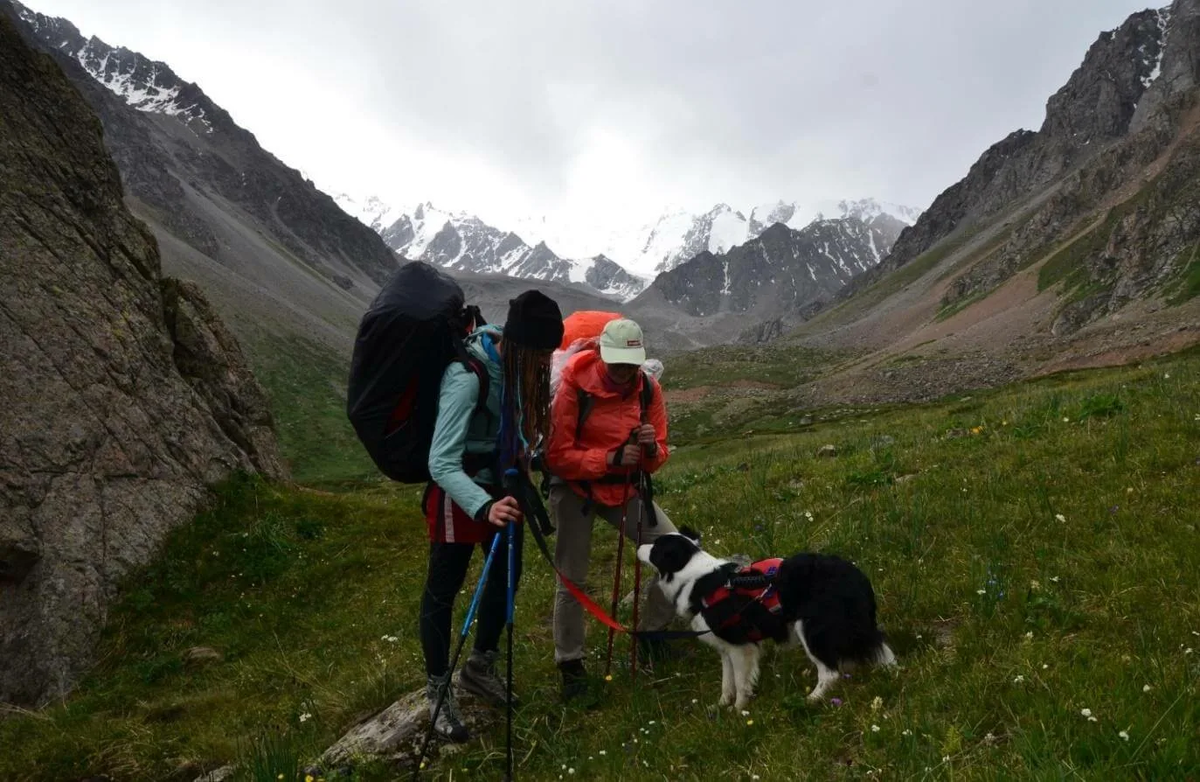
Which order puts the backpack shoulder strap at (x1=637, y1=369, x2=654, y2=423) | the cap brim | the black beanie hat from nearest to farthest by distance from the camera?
1. the black beanie hat
2. the cap brim
3. the backpack shoulder strap at (x1=637, y1=369, x2=654, y2=423)

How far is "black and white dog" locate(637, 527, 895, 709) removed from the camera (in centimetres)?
519

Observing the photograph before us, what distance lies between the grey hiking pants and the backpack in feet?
4.91

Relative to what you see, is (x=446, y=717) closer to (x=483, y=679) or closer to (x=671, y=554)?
(x=483, y=679)

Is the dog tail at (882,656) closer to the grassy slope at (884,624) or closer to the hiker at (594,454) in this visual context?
the grassy slope at (884,624)

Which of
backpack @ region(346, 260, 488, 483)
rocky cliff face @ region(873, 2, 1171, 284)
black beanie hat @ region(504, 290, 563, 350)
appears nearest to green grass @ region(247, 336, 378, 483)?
backpack @ region(346, 260, 488, 483)

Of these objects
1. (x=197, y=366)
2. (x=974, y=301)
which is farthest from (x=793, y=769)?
(x=974, y=301)

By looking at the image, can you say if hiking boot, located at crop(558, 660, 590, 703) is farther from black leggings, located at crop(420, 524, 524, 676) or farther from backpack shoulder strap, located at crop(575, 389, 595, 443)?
backpack shoulder strap, located at crop(575, 389, 595, 443)

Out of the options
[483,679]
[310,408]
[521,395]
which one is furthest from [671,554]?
[310,408]

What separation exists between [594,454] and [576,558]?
1.11m

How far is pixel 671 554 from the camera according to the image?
621 cm

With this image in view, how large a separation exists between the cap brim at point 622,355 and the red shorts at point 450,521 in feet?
5.05

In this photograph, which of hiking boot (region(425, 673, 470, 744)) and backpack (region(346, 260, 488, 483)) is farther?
hiking boot (region(425, 673, 470, 744))

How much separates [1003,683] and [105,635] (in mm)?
12761

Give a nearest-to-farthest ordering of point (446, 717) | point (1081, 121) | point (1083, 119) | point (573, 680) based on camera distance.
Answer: point (446, 717), point (573, 680), point (1083, 119), point (1081, 121)
